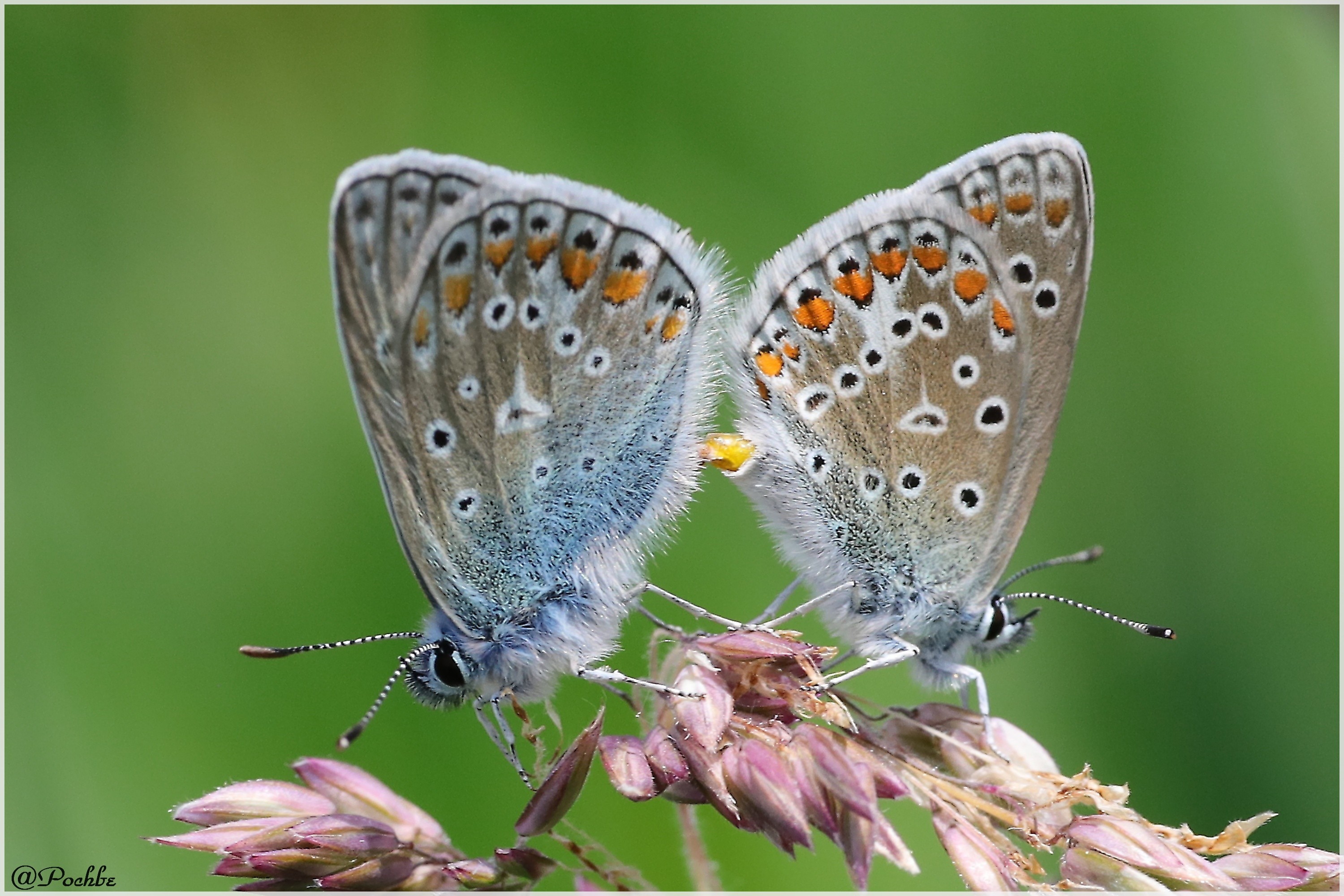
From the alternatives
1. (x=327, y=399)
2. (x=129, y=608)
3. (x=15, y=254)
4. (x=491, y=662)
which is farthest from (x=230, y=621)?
(x=15, y=254)

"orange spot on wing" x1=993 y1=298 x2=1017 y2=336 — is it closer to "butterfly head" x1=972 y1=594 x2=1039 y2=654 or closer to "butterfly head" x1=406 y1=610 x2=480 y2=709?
"butterfly head" x1=972 y1=594 x2=1039 y2=654

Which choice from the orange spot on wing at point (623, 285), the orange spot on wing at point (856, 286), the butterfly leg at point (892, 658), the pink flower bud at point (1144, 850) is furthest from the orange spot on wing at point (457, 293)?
the pink flower bud at point (1144, 850)

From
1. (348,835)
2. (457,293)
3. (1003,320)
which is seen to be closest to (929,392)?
(1003,320)

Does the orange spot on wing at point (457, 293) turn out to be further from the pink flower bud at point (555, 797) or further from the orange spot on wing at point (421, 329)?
the pink flower bud at point (555, 797)

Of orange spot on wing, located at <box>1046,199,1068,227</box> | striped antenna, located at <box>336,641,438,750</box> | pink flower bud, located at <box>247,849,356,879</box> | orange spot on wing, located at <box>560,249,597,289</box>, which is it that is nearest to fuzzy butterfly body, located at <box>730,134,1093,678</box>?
orange spot on wing, located at <box>1046,199,1068,227</box>

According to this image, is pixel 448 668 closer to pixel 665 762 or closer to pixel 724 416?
pixel 665 762
